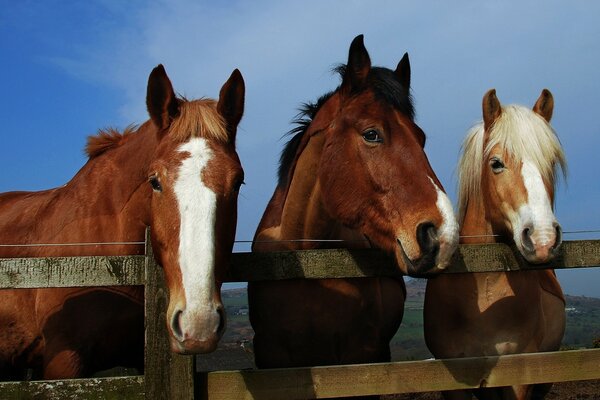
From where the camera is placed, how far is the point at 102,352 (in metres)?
3.69

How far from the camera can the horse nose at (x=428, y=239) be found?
304cm

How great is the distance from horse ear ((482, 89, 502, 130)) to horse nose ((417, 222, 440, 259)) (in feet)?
6.98

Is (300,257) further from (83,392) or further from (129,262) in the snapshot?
(83,392)

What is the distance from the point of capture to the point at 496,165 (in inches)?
177

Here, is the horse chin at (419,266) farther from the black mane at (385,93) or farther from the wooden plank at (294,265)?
the black mane at (385,93)

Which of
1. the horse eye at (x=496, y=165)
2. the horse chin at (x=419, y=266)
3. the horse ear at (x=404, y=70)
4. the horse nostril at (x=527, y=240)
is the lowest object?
the horse chin at (x=419, y=266)

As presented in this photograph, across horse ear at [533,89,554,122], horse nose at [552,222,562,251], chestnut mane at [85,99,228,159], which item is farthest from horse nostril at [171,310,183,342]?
horse ear at [533,89,554,122]

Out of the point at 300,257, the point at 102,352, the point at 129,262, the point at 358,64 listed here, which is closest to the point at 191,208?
the point at 129,262

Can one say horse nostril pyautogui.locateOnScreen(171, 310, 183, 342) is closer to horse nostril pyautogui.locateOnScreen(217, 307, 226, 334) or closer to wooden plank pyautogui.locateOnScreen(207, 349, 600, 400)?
horse nostril pyautogui.locateOnScreen(217, 307, 226, 334)

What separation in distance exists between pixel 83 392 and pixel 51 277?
61cm

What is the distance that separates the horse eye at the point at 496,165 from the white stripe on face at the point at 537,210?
0.74 ft

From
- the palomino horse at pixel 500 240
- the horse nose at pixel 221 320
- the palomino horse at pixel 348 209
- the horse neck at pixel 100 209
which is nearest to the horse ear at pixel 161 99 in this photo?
the horse neck at pixel 100 209

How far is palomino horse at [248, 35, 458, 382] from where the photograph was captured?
3486 millimetres

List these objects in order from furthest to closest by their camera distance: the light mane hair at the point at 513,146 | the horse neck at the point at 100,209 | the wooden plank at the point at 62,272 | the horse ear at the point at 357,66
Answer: the light mane hair at the point at 513,146
the horse ear at the point at 357,66
the horse neck at the point at 100,209
the wooden plank at the point at 62,272
